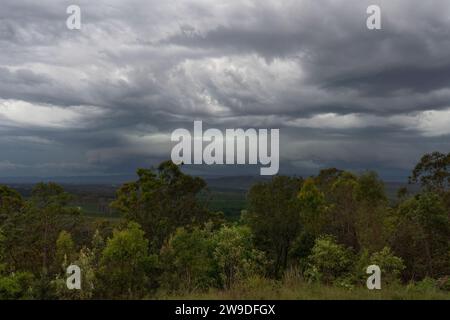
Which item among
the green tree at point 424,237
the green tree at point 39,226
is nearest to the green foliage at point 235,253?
the green tree at point 424,237

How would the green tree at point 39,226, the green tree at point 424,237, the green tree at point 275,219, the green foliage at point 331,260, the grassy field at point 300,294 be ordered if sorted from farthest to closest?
the green tree at point 275,219 < the green tree at point 424,237 < the green tree at point 39,226 < the green foliage at point 331,260 < the grassy field at point 300,294

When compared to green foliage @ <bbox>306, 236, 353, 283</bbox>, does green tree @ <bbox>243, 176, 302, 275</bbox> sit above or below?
above

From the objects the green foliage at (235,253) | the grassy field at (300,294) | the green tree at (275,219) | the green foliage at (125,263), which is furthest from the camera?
the green tree at (275,219)

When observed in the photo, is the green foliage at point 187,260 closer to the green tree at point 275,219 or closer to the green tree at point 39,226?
the green tree at point 275,219

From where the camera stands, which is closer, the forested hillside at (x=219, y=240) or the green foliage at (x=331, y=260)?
the forested hillside at (x=219, y=240)

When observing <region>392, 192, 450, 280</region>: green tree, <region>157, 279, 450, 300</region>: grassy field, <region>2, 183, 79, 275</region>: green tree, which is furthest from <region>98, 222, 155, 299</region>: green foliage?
<region>392, 192, 450, 280</region>: green tree

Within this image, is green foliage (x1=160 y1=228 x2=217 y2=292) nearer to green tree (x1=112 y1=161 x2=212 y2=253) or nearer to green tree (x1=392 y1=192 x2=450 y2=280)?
green tree (x1=112 y1=161 x2=212 y2=253)

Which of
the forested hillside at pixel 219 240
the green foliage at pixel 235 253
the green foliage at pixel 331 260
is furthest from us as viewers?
the green foliage at pixel 331 260

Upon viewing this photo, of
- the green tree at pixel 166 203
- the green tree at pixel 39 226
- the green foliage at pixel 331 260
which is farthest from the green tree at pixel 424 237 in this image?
the green tree at pixel 39 226

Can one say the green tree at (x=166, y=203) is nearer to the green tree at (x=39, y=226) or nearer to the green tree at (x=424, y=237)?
the green tree at (x=39, y=226)

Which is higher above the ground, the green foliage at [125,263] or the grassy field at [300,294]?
the grassy field at [300,294]

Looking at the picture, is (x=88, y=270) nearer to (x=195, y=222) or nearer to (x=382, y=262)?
(x=382, y=262)
